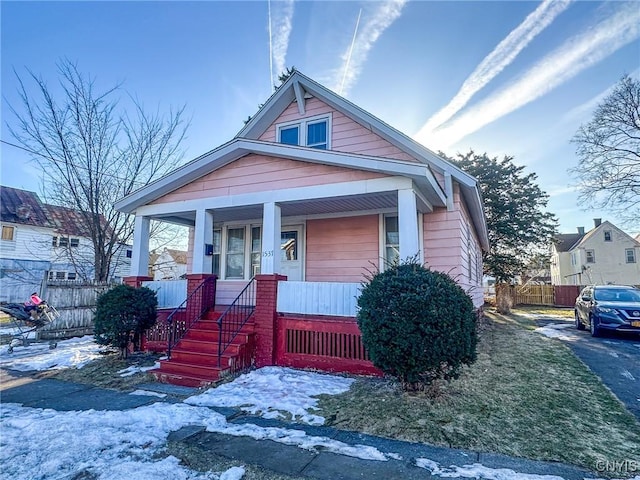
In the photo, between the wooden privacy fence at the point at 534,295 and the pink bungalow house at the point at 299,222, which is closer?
the pink bungalow house at the point at 299,222

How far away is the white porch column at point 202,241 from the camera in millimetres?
7680

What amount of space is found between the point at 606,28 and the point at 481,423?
34.4 ft

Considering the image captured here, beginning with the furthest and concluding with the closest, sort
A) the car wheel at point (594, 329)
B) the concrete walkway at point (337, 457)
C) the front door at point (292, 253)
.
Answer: the car wheel at point (594, 329)
the front door at point (292, 253)
the concrete walkway at point (337, 457)

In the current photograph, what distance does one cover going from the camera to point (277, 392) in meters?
5.20

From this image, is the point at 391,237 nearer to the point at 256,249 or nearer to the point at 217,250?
the point at 256,249

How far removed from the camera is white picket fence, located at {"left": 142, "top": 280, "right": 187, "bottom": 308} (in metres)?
8.32

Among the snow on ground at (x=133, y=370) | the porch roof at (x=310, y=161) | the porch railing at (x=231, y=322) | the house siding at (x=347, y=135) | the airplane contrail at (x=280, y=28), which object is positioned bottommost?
the snow on ground at (x=133, y=370)

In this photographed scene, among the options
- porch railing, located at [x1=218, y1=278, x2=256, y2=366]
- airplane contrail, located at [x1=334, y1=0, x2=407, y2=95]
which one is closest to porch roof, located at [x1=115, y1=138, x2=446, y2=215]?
porch railing, located at [x1=218, y1=278, x2=256, y2=366]

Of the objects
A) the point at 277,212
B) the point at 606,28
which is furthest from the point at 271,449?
the point at 606,28

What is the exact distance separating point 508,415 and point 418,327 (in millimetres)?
1497

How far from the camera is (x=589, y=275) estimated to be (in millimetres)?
33219

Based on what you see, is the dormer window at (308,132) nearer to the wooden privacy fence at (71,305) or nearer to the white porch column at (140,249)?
the white porch column at (140,249)

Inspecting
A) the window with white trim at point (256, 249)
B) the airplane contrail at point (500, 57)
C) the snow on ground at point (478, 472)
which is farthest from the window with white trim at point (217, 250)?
the snow on ground at point (478, 472)

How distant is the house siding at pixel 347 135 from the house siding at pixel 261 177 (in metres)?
2.24
